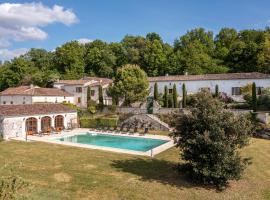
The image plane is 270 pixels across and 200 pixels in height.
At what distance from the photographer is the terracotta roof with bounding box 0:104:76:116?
32375 mm

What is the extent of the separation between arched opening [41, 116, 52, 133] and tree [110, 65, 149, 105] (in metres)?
13.2

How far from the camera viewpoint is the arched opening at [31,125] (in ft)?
111

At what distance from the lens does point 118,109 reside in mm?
44844

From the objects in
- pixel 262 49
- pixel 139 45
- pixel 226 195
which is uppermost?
pixel 139 45

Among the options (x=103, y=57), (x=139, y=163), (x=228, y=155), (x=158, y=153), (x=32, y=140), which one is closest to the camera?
(x=228, y=155)

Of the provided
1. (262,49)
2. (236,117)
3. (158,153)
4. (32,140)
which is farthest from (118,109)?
(262,49)

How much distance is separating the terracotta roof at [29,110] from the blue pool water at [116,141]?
204 inches

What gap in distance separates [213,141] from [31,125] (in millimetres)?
26340

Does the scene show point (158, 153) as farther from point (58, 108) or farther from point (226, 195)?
point (58, 108)

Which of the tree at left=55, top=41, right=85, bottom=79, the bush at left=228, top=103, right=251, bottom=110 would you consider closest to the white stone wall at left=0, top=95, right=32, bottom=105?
the tree at left=55, top=41, right=85, bottom=79

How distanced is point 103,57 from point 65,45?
46.0 ft

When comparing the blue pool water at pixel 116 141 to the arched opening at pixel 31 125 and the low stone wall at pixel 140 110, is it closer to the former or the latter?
the arched opening at pixel 31 125

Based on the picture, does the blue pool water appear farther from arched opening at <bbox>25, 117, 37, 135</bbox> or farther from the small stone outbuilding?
the small stone outbuilding

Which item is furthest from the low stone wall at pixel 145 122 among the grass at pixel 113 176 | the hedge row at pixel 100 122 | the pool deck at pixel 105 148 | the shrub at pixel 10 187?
the shrub at pixel 10 187
